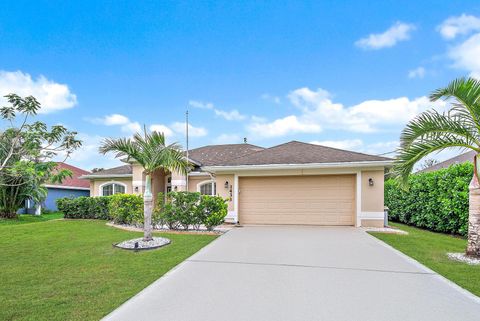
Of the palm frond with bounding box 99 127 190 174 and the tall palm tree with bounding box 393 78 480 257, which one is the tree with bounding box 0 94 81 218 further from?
the tall palm tree with bounding box 393 78 480 257

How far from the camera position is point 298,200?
12.6 metres

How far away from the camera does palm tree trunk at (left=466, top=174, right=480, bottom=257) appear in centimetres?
654

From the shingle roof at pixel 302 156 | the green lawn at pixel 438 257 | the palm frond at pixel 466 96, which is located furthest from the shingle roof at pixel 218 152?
the palm frond at pixel 466 96

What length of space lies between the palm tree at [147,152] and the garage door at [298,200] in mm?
5380

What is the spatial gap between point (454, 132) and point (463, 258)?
300cm

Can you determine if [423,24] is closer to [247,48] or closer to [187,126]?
[247,48]

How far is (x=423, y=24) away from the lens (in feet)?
38.2

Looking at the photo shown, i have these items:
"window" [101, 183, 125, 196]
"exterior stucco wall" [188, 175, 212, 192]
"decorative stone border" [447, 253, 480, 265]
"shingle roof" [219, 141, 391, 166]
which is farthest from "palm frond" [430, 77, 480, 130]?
"window" [101, 183, 125, 196]

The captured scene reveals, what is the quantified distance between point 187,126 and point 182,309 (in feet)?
43.9

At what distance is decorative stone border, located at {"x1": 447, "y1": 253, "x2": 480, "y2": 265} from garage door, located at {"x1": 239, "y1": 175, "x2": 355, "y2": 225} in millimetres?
5154

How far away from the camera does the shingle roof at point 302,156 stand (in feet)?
39.5

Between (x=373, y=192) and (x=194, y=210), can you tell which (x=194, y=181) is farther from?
(x=373, y=192)

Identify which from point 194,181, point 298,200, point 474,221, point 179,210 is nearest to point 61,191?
point 194,181

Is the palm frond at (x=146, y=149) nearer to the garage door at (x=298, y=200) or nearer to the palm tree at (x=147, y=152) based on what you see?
the palm tree at (x=147, y=152)
